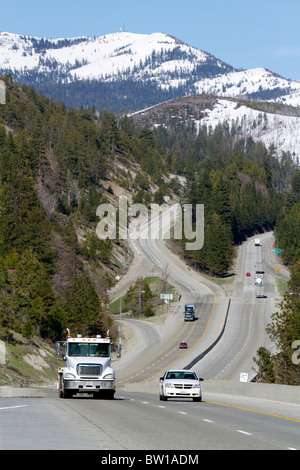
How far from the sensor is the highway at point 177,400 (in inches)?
715

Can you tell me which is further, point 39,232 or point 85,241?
point 85,241

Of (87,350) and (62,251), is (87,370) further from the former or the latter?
(62,251)

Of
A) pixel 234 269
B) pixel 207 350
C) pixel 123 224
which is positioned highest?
pixel 123 224

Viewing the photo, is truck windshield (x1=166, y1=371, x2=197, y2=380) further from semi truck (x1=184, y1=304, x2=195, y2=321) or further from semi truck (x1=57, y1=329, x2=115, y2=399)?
semi truck (x1=184, y1=304, x2=195, y2=321)

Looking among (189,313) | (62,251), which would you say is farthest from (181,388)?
(62,251)

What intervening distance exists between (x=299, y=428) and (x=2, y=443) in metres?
10.4

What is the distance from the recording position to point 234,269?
176 m

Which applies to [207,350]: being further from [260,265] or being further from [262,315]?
[260,265]

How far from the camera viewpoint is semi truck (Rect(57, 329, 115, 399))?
33.6 m

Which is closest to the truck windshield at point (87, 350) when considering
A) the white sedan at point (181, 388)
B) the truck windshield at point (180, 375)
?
the white sedan at point (181, 388)

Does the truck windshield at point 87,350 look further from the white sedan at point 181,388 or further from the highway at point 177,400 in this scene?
the white sedan at point 181,388

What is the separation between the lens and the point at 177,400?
40000 millimetres

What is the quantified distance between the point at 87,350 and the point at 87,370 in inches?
54.3

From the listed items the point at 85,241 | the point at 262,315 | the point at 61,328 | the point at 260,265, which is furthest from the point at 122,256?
the point at 61,328
